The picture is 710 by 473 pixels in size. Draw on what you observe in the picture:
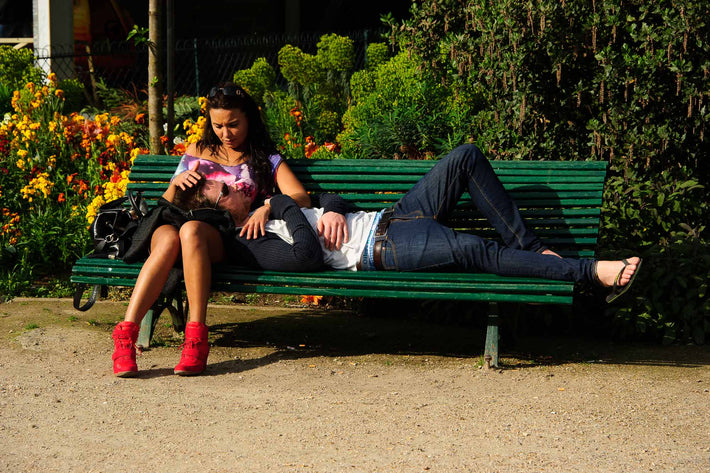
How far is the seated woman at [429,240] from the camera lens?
13.8 ft

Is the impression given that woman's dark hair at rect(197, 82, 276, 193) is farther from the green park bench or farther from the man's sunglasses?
the green park bench

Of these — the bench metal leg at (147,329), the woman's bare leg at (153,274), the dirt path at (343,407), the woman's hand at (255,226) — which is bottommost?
the dirt path at (343,407)

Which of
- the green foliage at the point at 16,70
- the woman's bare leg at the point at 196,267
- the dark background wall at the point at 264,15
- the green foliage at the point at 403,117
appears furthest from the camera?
the dark background wall at the point at 264,15

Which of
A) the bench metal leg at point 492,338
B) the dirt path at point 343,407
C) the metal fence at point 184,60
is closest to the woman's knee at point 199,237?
the dirt path at point 343,407

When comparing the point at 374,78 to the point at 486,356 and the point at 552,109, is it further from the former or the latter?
the point at 486,356

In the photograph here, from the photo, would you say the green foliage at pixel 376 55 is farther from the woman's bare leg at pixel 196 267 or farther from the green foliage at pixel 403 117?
the woman's bare leg at pixel 196 267

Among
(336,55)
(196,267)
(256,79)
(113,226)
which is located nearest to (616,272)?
(196,267)

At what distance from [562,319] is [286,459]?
251cm

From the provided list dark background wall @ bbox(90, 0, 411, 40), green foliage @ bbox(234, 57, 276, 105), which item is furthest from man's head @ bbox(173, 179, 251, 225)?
dark background wall @ bbox(90, 0, 411, 40)

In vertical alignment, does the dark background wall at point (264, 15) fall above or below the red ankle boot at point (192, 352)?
above

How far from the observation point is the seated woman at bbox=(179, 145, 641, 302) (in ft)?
13.8

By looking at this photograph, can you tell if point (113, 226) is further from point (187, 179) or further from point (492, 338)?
point (492, 338)

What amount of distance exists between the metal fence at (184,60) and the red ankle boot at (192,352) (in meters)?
5.89

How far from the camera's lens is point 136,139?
7844mm
